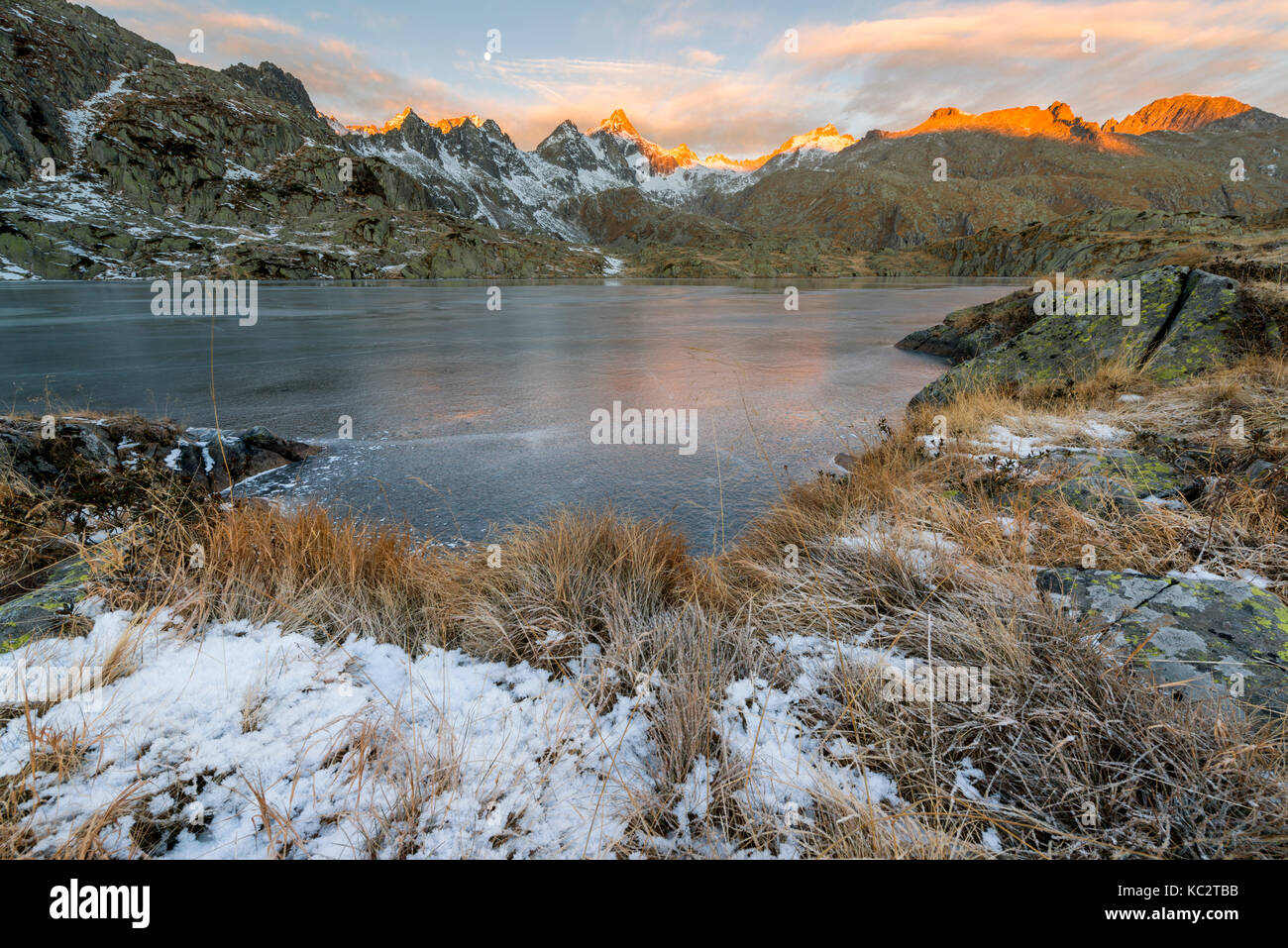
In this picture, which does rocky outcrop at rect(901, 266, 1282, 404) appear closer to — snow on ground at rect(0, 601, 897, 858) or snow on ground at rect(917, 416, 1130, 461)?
snow on ground at rect(917, 416, 1130, 461)

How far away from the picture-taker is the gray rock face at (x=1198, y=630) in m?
2.01

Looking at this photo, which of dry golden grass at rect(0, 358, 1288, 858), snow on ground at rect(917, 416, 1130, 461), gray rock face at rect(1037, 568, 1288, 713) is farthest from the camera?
snow on ground at rect(917, 416, 1130, 461)

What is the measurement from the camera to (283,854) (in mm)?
1627

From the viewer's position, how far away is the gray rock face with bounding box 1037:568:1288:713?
6.59 feet

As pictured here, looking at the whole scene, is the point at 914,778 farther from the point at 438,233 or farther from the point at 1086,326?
the point at 438,233

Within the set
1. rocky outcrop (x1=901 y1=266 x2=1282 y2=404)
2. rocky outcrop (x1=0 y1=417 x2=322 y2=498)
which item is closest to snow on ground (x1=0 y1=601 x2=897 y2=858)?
rocky outcrop (x1=0 y1=417 x2=322 y2=498)

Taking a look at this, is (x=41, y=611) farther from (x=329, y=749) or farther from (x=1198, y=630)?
(x=1198, y=630)

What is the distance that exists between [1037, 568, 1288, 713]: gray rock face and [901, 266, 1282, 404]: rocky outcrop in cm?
591

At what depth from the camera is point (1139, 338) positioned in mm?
7492

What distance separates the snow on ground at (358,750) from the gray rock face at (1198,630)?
3.48 feet

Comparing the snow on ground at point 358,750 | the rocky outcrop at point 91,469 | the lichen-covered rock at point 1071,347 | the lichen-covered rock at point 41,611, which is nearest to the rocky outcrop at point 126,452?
the rocky outcrop at point 91,469

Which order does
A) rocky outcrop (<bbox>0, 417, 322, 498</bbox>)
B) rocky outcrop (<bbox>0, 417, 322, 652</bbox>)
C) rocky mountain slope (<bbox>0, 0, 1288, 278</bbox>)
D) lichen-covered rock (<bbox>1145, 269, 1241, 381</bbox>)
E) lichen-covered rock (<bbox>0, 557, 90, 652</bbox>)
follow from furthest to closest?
rocky mountain slope (<bbox>0, 0, 1288, 278</bbox>) < lichen-covered rock (<bbox>1145, 269, 1241, 381</bbox>) < rocky outcrop (<bbox>0, 417, 322, 498</bbox>) < rocky outcrop (<bbox>0, 417, 322, 652</bbox>) < lichen-covered rock (<bbox>0, 557, 90, 652</bbox>)

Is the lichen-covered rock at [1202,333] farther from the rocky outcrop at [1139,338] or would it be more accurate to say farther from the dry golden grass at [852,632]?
the dry golden grass at [852,632]

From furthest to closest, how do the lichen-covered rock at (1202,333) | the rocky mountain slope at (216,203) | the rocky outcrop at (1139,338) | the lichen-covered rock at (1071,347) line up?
the rocky mountain slope at (216,203), the lichen-covered rock at (1071,347), the rocky outcrop at (1139,338), the lichen-covered rock at (1202,333)
